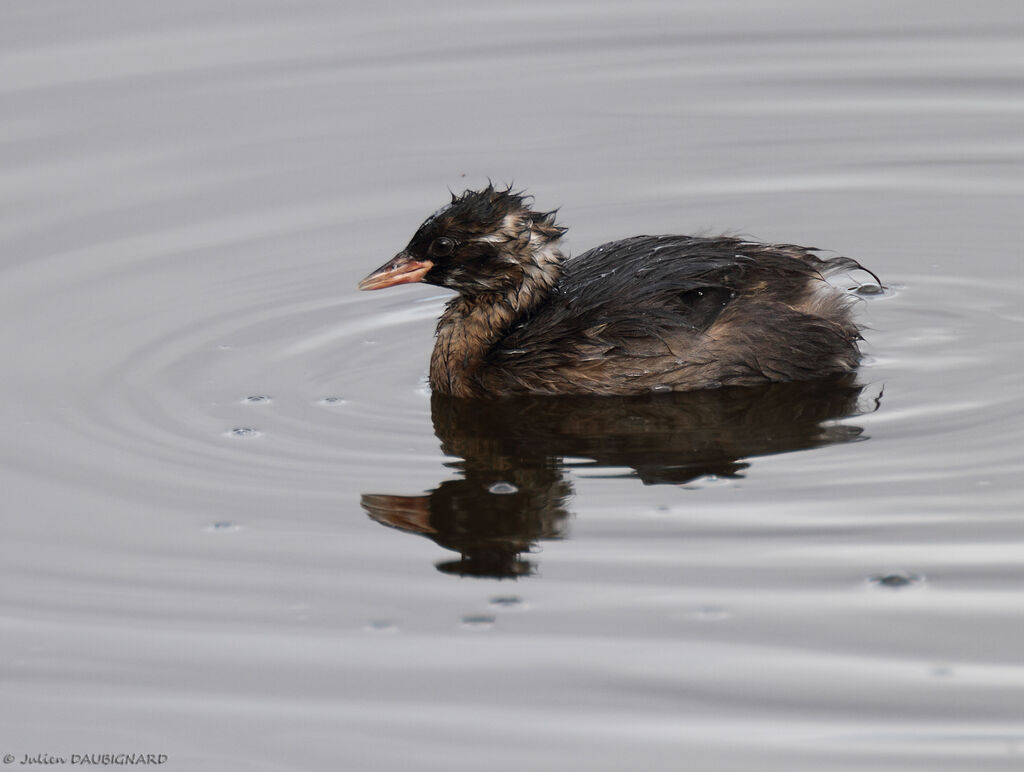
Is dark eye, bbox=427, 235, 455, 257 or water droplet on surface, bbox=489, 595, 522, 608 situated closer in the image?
water droplet on surface, bbox=489, 595, 522, 608

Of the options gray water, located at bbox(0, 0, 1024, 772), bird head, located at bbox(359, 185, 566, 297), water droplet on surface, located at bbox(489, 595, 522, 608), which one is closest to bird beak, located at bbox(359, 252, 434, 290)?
bird head, located at bbox(359, 185, 566, 297)

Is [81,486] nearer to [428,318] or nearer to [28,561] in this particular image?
[28,561]

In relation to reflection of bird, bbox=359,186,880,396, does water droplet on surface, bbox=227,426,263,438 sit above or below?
below

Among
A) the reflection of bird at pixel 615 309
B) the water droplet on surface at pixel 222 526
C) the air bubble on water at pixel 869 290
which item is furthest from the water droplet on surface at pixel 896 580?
the air bubble on water at pixel 869 290

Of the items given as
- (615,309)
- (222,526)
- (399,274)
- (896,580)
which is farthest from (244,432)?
(896,580)

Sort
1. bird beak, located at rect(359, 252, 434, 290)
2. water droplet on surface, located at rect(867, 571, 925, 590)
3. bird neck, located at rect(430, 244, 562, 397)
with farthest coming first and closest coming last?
bird beak, located at rect(359, 252, 434, 290) → bird neck, located at rect(430, 244, 562, 397) → water droplet on surface, located at rect(867, 571, 925, 590)

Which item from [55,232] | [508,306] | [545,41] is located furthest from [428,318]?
[545,41]

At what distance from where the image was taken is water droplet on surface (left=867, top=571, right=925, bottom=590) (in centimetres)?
632

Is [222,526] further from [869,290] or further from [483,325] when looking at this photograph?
[869,290]

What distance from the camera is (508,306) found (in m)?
8.79

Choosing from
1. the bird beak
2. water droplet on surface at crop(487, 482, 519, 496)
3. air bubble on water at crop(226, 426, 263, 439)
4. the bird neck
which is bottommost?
water droplet on surface at crop(487, 482, 519, 496)

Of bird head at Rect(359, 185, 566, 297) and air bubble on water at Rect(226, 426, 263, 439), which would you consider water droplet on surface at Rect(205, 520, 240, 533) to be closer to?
air bubble on water at Rect(226, 426, 263, 439)

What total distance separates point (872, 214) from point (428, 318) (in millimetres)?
2845

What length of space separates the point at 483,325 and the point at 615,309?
738 millimetres
